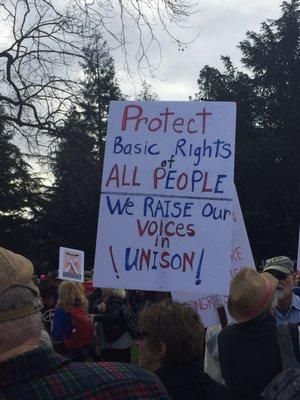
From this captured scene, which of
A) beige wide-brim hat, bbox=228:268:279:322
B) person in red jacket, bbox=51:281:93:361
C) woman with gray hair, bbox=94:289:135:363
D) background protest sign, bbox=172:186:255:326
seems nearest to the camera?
beige wide-brim hat, bbox=228:268:279:322

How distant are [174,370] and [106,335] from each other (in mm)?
4759

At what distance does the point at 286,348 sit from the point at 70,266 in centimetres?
696

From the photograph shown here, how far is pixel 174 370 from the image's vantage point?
2666 mm

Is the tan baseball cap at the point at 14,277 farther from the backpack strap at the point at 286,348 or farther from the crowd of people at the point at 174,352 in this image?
the backpack strap at the point at 286,348

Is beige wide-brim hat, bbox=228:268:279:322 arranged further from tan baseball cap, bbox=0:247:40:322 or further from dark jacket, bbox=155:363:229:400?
tan baseball cap, bbox=0:247:40:322

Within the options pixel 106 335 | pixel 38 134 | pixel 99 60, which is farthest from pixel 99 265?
pixel 38 134

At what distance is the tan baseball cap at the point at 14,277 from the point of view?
153 centimetres

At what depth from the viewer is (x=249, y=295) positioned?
2.95m

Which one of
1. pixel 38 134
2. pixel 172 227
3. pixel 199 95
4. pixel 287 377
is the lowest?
pixel 287 377

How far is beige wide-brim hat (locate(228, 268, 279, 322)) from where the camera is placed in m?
2.93

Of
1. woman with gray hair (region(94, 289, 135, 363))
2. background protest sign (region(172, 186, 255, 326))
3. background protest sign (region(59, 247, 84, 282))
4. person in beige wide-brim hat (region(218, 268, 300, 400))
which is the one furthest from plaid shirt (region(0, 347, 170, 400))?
background protest sign (region(59, 247, 84, 282))

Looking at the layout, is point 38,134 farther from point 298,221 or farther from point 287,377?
point 298,221

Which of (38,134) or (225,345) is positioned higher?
(38,134)

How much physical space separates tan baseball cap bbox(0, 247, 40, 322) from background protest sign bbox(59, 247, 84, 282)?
25.2 feet
